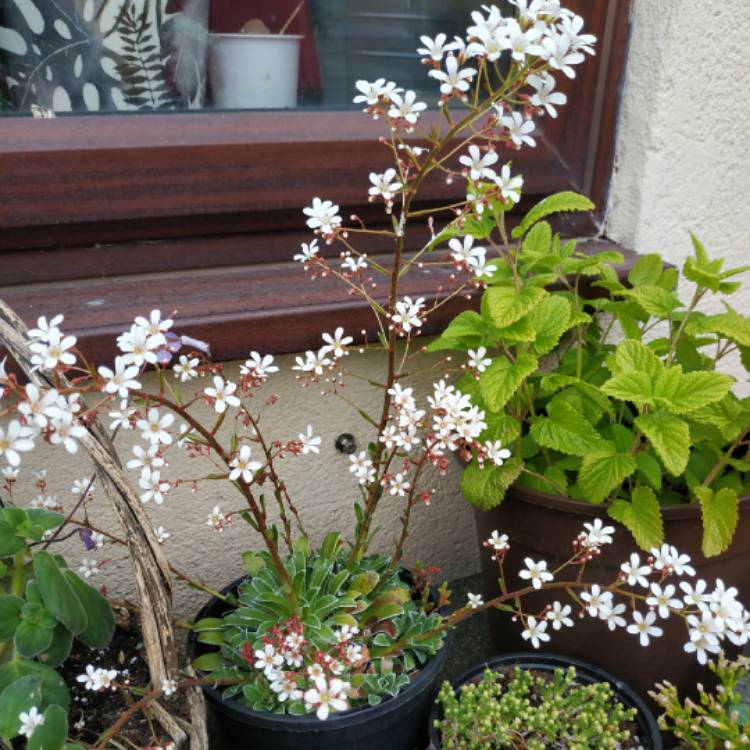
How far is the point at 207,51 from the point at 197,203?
307mm

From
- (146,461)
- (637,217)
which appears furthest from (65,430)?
(637,217)

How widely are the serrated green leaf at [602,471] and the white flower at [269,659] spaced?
1.75ft

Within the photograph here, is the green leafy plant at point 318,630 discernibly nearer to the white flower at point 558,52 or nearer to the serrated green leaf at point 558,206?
the serrated green leaf at point 558,206

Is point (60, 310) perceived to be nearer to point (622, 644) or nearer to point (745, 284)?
point (622, 644)

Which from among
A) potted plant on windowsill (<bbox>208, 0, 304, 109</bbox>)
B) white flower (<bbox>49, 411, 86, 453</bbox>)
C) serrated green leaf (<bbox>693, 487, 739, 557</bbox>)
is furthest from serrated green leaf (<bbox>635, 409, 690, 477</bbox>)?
potted plant on windowsill (<bbox>208, 0, 304, 109</bbox>)

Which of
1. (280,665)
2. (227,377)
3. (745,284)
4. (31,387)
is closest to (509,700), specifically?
(280,665)

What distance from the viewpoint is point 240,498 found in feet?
5.06

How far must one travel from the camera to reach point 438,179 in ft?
5.34

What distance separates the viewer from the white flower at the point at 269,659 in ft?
3.45

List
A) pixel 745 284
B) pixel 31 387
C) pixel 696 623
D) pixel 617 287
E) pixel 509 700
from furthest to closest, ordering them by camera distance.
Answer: pixel 745 284 < pixel 617 287 < pixel 509 700 < pixel 696 623 < pixel 31 387

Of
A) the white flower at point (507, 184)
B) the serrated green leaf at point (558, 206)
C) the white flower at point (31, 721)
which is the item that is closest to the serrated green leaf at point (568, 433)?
the serrated green leaf at point (558, 206)

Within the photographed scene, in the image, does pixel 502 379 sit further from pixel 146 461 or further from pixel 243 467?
pixel 146 461

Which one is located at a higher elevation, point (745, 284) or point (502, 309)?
point (502, 309)

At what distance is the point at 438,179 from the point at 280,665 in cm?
98
